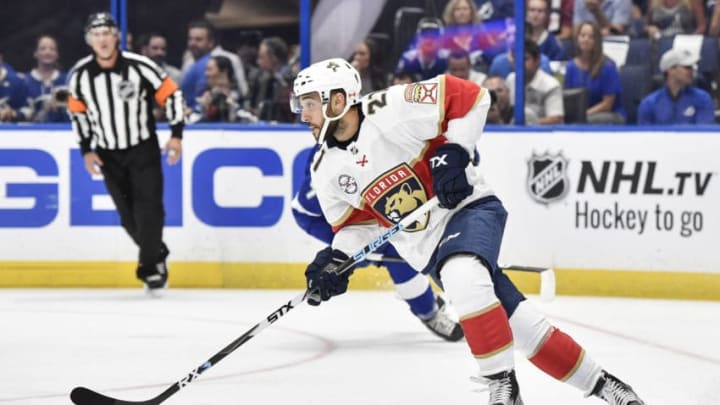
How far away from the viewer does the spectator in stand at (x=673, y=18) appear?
21.9 feet

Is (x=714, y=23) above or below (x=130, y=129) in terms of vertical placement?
above

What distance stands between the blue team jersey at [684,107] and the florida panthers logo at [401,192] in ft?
10.7

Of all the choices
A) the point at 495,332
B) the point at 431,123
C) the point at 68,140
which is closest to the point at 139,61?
the point at 68,140

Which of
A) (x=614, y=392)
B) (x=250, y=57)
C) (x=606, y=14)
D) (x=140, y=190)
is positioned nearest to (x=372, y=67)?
(x=250, y=57)

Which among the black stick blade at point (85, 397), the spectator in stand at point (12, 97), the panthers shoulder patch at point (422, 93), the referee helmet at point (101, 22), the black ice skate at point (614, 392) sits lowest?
the black stick blade at point (85, 397)

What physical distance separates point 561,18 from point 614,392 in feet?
11.8

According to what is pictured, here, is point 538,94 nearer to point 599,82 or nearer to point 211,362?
point 599,82

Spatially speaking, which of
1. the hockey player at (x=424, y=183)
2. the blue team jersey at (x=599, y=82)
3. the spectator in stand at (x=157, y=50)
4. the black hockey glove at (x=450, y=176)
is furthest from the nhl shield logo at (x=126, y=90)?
the black hockey glove at (x=450, y=176)

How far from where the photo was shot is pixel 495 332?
11.2ft

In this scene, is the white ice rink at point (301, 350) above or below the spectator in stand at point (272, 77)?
below

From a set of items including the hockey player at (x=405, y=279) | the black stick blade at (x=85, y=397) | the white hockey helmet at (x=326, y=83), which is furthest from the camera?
the hockey player at (x=405, y=279)

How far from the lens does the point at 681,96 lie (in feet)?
22.0

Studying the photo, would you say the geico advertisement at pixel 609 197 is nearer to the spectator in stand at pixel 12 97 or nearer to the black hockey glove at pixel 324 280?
the spectator in stand at pixel 12 97

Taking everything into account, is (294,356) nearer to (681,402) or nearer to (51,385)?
(51,385)
